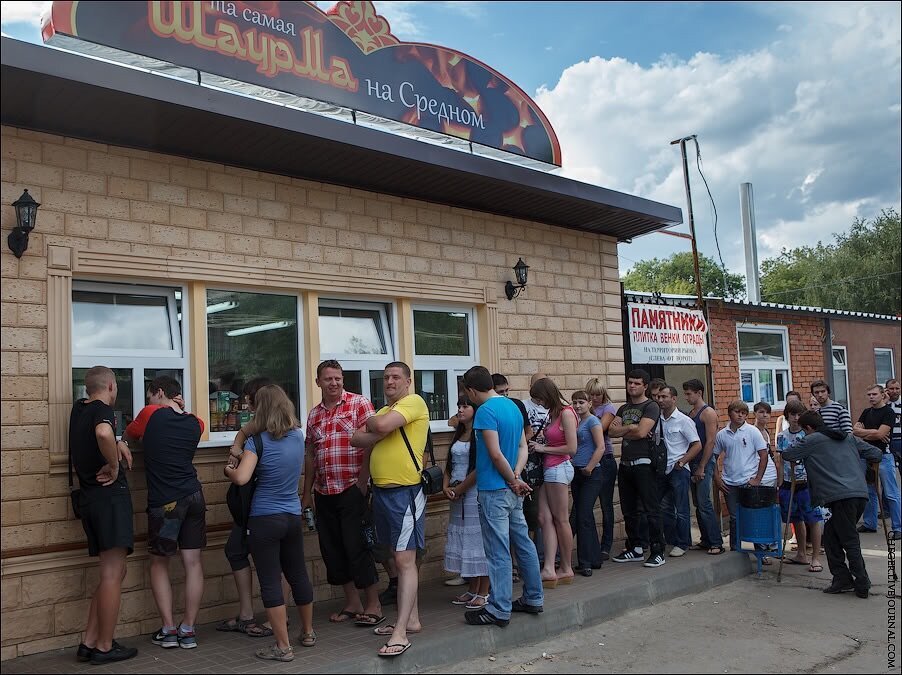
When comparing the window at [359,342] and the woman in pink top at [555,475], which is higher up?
the window at [359,342]

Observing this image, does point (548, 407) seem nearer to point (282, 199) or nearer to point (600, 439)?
point (600, 439)

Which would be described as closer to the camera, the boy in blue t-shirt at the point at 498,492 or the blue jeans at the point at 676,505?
the boy in blue t-shirt at the point at 498,492

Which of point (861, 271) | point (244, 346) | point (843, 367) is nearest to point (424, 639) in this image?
point (244, 346)

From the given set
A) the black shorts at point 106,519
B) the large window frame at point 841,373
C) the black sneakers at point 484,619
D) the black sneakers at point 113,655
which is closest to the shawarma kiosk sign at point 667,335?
the large window frame at point 841,373

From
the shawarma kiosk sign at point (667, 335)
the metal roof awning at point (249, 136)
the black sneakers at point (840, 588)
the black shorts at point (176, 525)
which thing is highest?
the metal roof awning at point (249, 136)

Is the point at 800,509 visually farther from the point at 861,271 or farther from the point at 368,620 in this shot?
the point at 861,271

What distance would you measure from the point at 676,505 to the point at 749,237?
14.1m

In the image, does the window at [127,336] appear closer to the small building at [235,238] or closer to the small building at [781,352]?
the small building at [235,238]

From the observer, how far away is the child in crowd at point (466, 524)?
6.11 metres

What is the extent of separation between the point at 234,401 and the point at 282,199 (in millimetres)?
1763

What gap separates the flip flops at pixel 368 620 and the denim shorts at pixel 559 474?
1.96 metres

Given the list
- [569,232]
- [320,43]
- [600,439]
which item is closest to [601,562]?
[600,439]

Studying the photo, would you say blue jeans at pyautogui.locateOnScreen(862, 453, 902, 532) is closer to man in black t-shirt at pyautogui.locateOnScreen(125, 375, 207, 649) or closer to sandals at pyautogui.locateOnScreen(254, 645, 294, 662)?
sandals at pyautogui.locateOnScreen(254, 645, 294, 662)

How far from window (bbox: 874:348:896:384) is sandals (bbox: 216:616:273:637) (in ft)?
48.0
